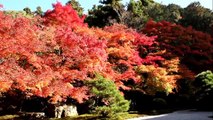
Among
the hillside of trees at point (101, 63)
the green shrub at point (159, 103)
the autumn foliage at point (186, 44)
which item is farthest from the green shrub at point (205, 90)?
the autumn foliage at point (186, 44)

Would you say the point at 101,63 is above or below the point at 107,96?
above

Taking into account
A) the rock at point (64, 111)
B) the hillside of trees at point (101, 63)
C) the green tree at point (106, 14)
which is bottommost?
the rock at point (64, 111)

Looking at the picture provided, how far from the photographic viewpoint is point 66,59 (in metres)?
17.3

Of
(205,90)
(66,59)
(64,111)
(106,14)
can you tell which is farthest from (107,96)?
(106,14)

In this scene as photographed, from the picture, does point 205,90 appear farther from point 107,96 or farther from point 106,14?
point 106,14

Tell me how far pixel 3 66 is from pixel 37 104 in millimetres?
9240

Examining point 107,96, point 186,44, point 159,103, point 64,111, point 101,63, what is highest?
point 186,44

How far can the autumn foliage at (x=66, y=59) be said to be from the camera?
14.5 meters

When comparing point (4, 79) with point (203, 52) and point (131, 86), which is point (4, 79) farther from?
point (203, 52)

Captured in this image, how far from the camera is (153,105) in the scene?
84.9ft

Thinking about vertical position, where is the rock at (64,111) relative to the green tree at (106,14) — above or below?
below

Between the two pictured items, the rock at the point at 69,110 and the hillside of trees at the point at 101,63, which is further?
the rock at the point at 69,110

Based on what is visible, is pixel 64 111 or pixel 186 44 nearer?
pixel 64 111

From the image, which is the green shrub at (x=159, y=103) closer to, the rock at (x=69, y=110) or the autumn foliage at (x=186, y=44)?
the autumn foliage at (x=186, y=44)
